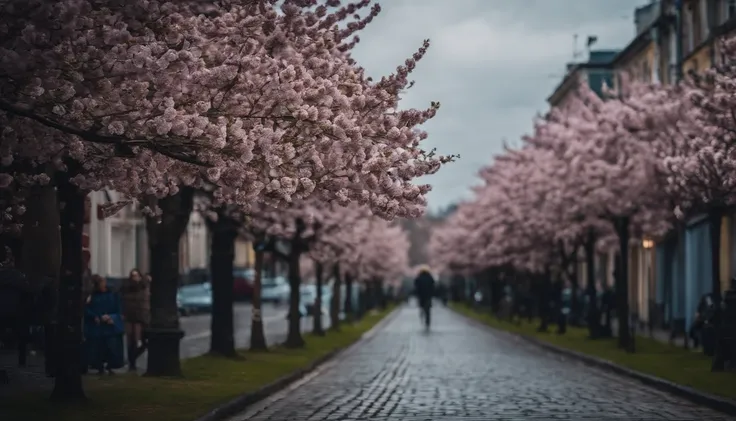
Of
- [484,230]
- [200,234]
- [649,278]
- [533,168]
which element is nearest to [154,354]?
[533,168]

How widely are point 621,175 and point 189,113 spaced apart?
25041 millimetres

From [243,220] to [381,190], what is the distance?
13.3 meters

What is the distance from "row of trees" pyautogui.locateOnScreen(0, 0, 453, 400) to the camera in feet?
43.9

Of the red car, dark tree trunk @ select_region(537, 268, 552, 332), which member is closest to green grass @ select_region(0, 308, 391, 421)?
dark tree trunk @ select_region(537, 268, 552, 332)

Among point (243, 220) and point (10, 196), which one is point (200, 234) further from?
point (10, 196)

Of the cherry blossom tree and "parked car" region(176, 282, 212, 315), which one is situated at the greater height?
the cherry blossom tree

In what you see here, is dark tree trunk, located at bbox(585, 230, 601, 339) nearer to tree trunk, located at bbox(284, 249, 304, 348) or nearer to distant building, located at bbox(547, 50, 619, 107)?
tree trunk, located at bbox(284, 249, 304, 348)

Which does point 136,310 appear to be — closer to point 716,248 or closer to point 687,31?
point 716,248

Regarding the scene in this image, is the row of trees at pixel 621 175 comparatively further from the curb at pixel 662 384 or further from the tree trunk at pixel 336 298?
the tree trunk at pixel 336 298

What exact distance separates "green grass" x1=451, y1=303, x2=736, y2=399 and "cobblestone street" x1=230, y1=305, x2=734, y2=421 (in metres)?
0.57

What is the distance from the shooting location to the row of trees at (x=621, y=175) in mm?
26984

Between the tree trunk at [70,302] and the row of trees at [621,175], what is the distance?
9.56 meters

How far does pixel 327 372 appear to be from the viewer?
97.9ft

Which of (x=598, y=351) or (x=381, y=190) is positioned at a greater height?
(x=381, y=190)
